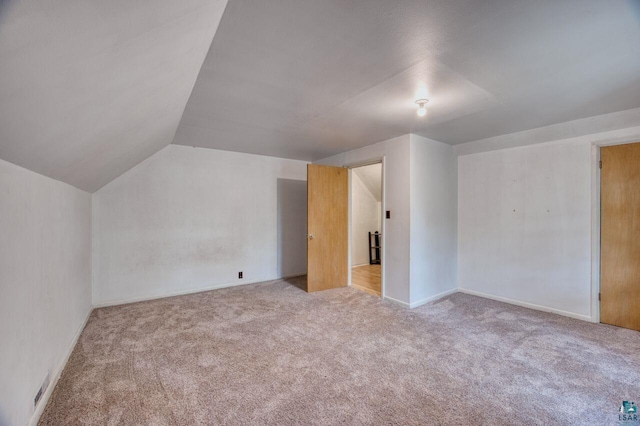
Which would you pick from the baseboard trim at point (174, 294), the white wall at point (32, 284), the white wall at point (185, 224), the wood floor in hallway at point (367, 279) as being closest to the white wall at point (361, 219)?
the wood floor in hallway at point (367, 279)

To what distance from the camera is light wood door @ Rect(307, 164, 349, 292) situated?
4090 millimetres

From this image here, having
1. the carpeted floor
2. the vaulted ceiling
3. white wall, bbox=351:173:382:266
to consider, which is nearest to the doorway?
white wall, bbox=351:173:382:266

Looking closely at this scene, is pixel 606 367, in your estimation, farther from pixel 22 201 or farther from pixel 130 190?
pixel 130 190

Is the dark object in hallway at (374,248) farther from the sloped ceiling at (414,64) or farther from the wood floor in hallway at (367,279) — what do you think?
the sloped ceiling at (414,64)

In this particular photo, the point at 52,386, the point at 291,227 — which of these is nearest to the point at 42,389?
the point at 52,386

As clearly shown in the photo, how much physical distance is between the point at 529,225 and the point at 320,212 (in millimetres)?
2782

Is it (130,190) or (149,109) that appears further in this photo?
(130,190)

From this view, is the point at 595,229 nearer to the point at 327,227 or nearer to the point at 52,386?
the point at 327,227

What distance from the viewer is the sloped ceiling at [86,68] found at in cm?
72

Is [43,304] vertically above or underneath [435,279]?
above

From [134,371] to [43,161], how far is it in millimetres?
1569

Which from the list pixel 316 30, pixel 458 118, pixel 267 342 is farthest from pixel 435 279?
pixel 316 30

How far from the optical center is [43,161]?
1554 mm

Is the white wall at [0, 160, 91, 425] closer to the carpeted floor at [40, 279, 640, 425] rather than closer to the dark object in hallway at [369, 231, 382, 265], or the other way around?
the carpeted floor at [40, 279, 640, 425]
